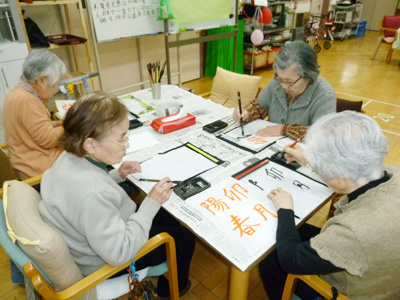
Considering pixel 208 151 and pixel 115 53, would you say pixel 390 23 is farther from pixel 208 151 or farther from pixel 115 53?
pixel 208 151

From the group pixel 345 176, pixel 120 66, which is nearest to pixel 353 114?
pixel 345 176

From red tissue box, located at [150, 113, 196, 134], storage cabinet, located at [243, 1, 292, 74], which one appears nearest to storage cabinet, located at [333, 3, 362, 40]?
storage cabinet, located at [243, 1, 292, 74]

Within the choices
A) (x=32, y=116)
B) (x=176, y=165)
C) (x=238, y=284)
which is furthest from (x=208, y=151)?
(x=32, y=116)

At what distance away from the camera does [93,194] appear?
889 mm

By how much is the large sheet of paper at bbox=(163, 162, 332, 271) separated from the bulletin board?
2.39m

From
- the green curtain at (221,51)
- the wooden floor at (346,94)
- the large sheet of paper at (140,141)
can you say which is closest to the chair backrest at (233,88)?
the large sheet of paper at (140,141)

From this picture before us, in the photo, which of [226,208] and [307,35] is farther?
[307,35]

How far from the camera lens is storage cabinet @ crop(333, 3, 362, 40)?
740cm

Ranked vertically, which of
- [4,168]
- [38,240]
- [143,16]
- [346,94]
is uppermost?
[143,16]

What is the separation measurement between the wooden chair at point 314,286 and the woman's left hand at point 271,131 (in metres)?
0.82

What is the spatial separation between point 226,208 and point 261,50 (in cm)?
472

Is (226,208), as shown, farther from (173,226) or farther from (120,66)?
(120,66)

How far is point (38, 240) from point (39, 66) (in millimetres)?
1174

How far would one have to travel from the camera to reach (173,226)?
4.66ft
